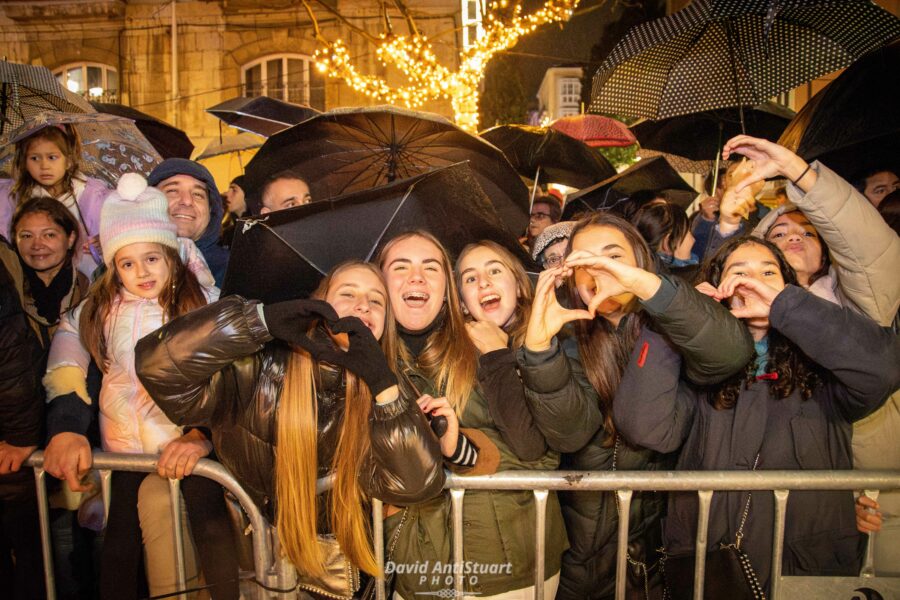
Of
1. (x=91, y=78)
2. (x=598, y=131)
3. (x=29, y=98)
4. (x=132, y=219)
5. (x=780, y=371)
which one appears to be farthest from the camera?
(x=91, y=78)

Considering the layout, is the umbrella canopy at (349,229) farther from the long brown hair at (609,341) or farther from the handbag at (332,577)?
the handbag at (332,577)

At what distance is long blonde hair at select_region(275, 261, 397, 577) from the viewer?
7.30ft

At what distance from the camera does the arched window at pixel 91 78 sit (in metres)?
18.4

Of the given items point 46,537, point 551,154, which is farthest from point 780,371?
point 551,154

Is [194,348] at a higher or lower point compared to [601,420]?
higher

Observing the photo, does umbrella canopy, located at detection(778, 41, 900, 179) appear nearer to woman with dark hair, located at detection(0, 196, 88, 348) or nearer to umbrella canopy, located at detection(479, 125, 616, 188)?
umbrella canopy, located at detection(479, 125, 616, 188)

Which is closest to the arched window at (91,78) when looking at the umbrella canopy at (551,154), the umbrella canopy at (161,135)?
the umbrella canopy at (161,135)

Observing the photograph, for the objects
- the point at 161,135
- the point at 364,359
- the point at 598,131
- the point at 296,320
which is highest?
the point at 598,131

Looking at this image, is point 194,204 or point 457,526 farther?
point 194,204

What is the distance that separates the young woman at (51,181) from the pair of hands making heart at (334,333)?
268 cm

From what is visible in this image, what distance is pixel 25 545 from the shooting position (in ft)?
10.2

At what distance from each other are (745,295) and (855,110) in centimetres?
150

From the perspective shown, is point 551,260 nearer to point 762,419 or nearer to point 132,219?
point 762,419

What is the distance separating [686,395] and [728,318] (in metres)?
0.46
